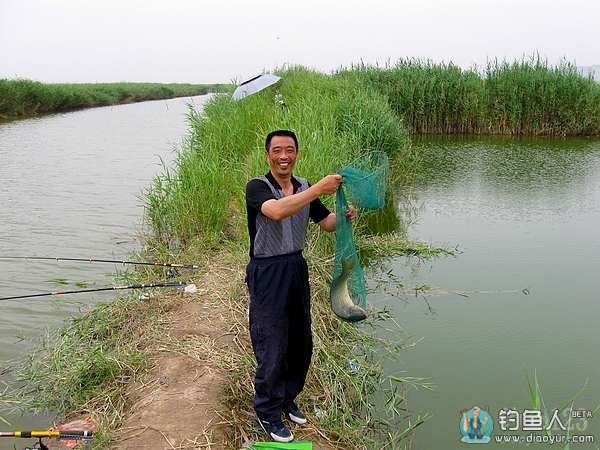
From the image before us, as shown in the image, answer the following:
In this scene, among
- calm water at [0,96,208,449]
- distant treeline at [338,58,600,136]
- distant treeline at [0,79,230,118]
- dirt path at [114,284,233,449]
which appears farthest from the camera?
distant treeline at [0,79,230,118]

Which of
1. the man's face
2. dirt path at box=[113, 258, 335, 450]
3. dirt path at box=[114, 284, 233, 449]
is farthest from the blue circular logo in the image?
the man's face

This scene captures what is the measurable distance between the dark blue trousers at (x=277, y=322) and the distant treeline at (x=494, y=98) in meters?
13.3

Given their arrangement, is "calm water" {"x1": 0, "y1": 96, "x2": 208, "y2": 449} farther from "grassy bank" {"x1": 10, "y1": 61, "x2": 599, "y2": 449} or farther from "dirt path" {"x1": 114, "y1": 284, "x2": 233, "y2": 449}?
"dirt path" {"x1": 114, "y1": 284, "x2": 233, "y2": 449}

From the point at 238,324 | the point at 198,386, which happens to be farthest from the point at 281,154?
the point at 238,324

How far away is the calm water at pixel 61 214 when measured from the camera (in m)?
4.75

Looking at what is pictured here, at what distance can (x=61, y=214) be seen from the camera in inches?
314

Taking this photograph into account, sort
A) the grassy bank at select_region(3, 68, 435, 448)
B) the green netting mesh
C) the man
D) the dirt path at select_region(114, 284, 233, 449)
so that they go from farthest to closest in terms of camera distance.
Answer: the grassy bank at select_region(3, 68, 435, 448)
the green netting mesh
the dirt path at select_region(114, 284, 233, 449)
the man

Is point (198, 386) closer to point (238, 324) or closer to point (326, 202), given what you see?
point (238, 324)

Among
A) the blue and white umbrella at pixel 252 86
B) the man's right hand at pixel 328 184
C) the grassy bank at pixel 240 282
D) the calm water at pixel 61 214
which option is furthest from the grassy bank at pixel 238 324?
the blue and white umbrella at pixel 252 86

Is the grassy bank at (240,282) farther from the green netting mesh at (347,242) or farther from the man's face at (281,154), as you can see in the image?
the man's face at (281,154)

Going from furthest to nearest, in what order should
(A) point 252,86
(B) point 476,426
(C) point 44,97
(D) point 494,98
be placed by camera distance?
(C) point 44,97, (D) point 494,98, (A) point 252,86, (B) point 476,426

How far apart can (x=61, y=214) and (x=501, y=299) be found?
6096mm

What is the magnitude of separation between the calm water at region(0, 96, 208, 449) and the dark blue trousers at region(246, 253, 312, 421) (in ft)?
4.99

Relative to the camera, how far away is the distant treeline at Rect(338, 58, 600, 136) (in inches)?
599
